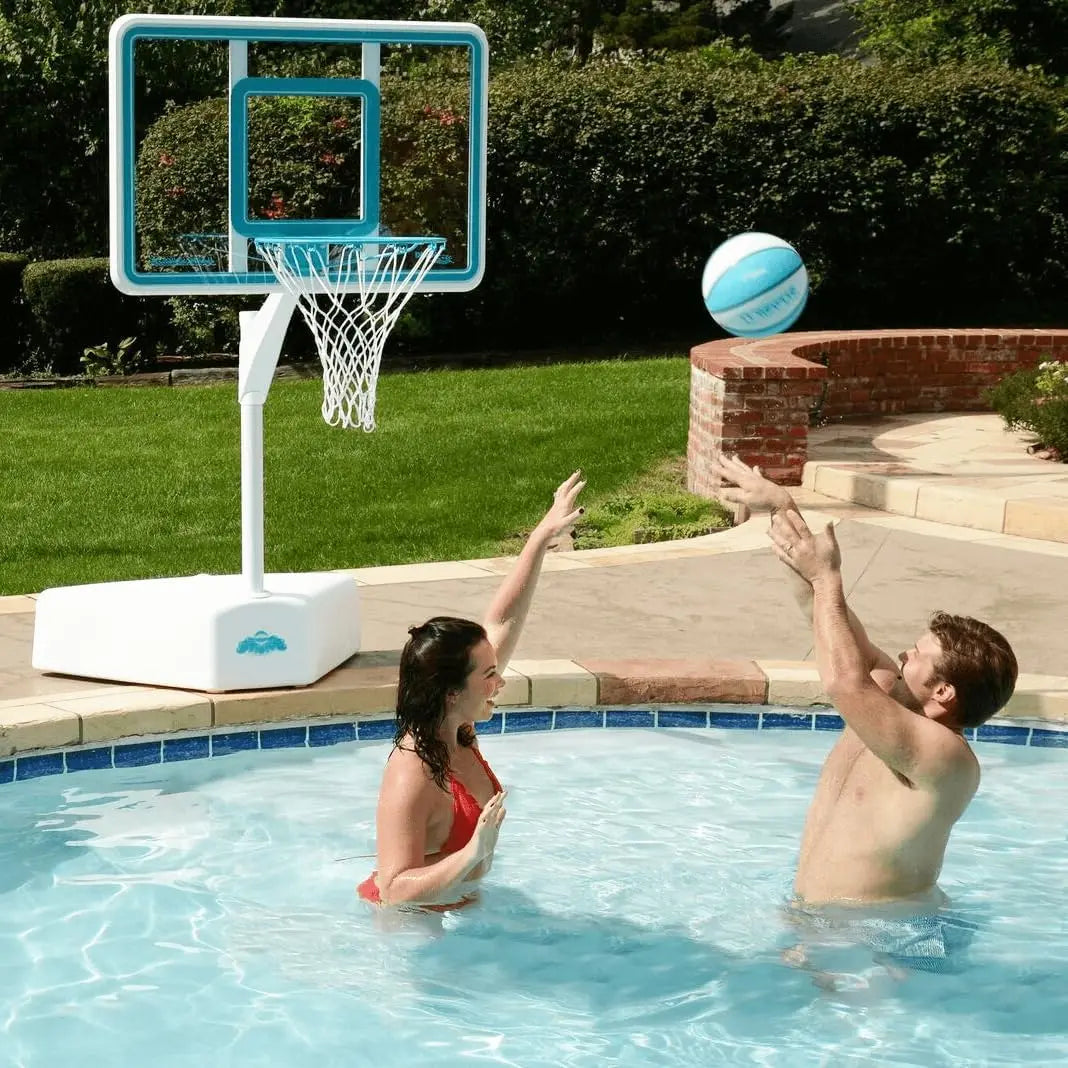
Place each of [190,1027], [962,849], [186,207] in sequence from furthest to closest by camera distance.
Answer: [186,207] → [962,849] → [190,1027]

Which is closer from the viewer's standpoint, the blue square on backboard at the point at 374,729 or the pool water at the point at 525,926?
the pool water at the point at 525,926

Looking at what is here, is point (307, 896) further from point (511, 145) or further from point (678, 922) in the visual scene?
point (511, 145)

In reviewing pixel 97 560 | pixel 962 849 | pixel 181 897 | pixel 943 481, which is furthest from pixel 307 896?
pixel 943 481

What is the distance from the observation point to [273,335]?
22.7 feet

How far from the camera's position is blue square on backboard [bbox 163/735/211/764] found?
23.1ft

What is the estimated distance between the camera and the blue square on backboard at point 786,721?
7.50 meters

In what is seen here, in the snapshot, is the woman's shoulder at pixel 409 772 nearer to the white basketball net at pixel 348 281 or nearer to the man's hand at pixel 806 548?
the man's hand at pixel 806 548

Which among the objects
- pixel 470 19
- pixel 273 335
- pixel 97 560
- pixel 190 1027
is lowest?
pixel 190 1027

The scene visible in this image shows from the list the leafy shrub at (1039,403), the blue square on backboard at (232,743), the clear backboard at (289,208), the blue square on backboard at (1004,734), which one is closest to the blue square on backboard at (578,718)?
the blue square on backboard at (232,743)

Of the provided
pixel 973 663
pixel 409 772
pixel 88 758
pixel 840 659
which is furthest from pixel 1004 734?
pixel 88 758

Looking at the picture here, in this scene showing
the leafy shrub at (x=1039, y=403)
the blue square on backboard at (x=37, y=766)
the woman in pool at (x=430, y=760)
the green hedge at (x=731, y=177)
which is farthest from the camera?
the green hedge at (x=731, y=177)

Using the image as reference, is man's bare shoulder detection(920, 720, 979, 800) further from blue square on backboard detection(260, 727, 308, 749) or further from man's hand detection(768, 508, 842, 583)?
blue square on backboard detection(260, 727, 308, 749)

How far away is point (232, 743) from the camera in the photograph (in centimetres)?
709

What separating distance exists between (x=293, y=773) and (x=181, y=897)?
1024 millimetres
